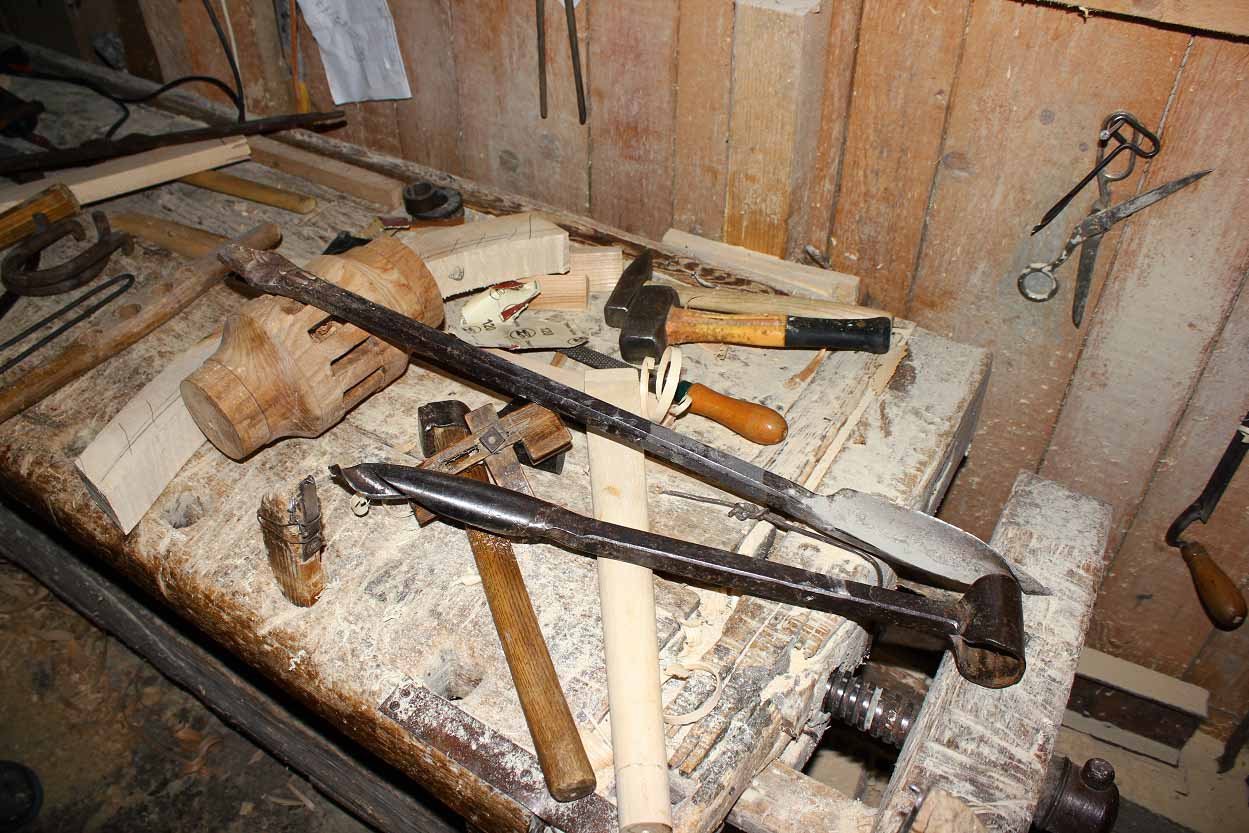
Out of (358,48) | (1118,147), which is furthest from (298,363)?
(1118,147)

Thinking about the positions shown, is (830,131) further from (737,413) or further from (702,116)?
(737,413)

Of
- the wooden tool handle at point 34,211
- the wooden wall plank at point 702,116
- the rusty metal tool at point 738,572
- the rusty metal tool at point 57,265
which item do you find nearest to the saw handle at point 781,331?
the wooden wall plank at point 702,116

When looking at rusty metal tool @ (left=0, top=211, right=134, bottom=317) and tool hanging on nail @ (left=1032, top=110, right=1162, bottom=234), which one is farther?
rusty metal tool @ (left=0, top=211, right=134, bottom=317)

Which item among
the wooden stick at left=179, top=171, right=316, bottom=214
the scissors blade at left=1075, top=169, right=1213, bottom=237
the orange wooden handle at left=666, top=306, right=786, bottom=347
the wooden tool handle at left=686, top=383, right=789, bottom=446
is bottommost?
the wooden tool handle at left=686, top=383, right=789, bottom=446

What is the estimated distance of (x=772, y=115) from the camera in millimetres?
1482

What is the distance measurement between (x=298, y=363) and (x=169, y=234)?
75cm

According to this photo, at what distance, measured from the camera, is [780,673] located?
101 cm

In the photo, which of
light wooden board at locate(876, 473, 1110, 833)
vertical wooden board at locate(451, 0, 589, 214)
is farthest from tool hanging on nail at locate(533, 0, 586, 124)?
light wooden board at locate(876, 473, 1110, 833)

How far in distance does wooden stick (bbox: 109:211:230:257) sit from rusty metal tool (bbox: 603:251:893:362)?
2.71ft

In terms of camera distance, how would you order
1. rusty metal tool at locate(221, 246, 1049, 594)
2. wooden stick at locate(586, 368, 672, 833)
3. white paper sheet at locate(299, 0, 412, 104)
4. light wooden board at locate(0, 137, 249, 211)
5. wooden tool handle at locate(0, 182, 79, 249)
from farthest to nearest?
white paper sheet at locate(299, 0, 412, 104)
light wooden board at locate(0, 137, 249, 211)
wooden tool handle at locate(0, 182, 79, 249)
rusty metal tool at locate(221, 246, 1049, 594)
wooden stick at locate(586, 368, 672, 833)

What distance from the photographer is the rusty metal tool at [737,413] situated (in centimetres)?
125

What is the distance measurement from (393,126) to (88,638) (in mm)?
1507

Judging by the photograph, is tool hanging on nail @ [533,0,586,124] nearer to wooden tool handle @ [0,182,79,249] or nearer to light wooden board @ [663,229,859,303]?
light wooden board @ [663,229,859,303]

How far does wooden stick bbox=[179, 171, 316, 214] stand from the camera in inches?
70.7
